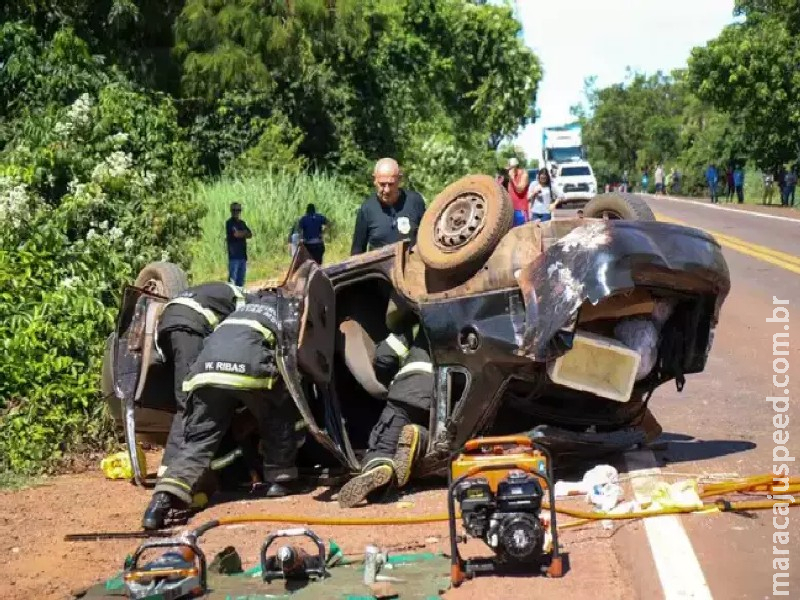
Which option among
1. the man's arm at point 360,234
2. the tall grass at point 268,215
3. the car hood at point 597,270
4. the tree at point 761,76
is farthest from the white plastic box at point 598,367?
the tree at point 761,76

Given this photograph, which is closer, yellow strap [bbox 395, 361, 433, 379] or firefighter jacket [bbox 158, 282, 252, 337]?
yellow strap [bbox 395, 361, 433, 379]

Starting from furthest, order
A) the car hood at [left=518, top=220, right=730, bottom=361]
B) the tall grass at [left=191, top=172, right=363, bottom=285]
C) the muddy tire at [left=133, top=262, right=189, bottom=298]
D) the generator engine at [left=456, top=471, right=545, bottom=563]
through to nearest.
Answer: the tall grass at [left=191, top=172, right=363, bottom=285] → the muddy tire at [left=133, top=262, right=189, bottom=298] → the car hood at [left=518, top=220, right=730, bottom=361] → the generator engine at [left=456, top=471, right=545, bottom=563]

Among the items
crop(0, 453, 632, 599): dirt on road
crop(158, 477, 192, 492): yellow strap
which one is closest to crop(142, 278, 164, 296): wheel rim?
crop(0, 453, 632, 599): dirt on road

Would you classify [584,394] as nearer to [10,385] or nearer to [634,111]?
[10,385]

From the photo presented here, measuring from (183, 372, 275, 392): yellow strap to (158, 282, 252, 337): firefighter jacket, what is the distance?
53 cm

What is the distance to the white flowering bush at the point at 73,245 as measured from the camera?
8.09 meters

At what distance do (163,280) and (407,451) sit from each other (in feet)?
7.92

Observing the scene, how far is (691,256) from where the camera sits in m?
6.33

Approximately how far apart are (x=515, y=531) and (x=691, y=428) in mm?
3503

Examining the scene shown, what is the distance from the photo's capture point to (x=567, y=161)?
5309cm

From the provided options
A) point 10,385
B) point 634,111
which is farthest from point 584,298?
point 634,111

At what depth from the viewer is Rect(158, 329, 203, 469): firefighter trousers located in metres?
6.66

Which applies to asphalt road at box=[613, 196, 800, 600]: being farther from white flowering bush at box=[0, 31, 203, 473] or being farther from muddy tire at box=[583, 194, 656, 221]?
white flowering bush at box=[0, 31, 203, 473]

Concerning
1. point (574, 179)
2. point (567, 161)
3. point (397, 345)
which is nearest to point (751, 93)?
point (574, 179)
